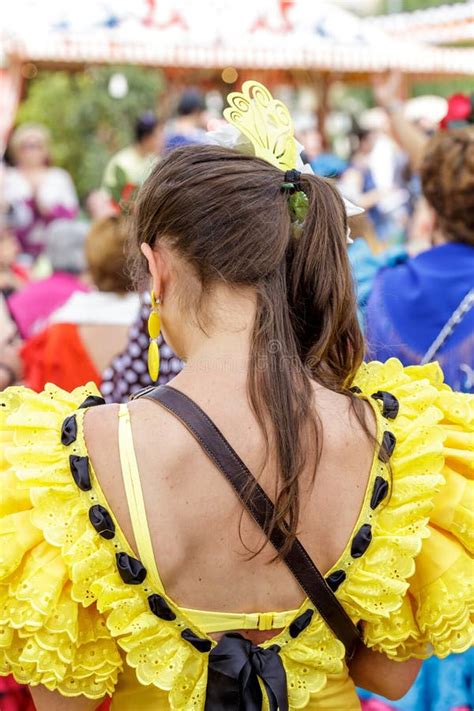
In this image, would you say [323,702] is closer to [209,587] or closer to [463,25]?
[209,587]

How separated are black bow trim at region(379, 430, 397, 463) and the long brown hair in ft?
0.19

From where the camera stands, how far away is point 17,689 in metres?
2.48

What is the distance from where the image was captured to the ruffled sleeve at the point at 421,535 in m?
1.74

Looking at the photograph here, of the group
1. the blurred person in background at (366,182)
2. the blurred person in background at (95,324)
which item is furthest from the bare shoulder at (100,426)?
the blurred person in background at (366,182)

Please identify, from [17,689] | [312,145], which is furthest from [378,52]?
[17,689]

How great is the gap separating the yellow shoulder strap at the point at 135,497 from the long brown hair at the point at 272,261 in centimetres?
20

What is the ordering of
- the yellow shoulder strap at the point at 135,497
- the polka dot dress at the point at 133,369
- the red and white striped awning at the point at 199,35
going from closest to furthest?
1. the yellow shoulder strap at the point at 135,497
2. the polka dot dress at the point at 133,369
3. the red and white striped awning at the point at 199,35

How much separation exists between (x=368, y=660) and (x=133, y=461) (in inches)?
26.0

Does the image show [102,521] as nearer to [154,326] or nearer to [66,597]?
[66,597]

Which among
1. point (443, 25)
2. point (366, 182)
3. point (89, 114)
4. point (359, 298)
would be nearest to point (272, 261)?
point (359, 298)

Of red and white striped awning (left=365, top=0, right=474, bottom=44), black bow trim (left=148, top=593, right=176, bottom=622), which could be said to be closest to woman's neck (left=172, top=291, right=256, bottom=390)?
black bow trim (left=148, top=593, right=176, bottom=622)

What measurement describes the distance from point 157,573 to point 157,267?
1.66ft

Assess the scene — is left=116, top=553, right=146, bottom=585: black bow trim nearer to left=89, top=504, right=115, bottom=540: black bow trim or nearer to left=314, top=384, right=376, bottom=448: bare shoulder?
left=89, top=504, right=115, bottom=540: black bow trim

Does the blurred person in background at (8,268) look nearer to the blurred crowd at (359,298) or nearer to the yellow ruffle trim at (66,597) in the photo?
the blurred crowd at (359,298)
